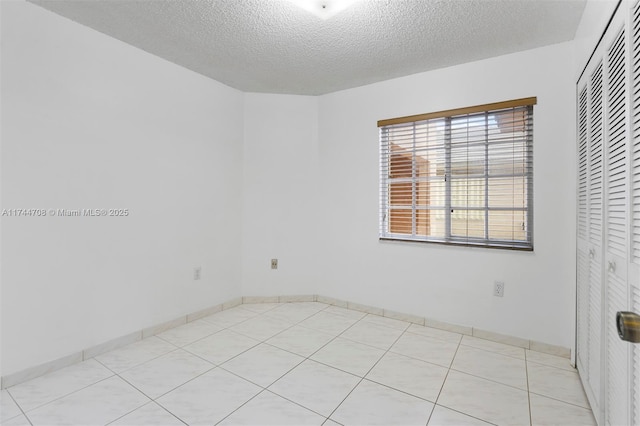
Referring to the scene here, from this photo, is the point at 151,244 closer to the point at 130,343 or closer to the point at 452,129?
the point at 130,343

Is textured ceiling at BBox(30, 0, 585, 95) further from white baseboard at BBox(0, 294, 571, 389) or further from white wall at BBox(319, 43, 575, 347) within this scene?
white baseboard at BBox(0, 294, 571, 389)

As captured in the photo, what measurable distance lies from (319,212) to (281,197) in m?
0.49

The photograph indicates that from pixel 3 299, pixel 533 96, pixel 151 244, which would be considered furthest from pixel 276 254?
pixel 533 96

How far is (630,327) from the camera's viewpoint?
34.2 inches

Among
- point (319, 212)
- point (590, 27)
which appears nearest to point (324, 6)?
point (590, 27)

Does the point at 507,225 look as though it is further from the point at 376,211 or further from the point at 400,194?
the point at 376,211

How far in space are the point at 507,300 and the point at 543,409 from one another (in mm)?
981

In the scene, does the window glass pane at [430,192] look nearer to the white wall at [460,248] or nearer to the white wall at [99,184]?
the white wall at [460,248]

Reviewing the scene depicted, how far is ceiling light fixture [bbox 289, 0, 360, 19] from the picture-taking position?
Answer: 196cm

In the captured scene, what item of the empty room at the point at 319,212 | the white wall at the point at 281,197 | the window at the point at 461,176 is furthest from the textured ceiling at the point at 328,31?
the white wall at the point at 281,197

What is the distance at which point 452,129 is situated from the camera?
9.41 feet
